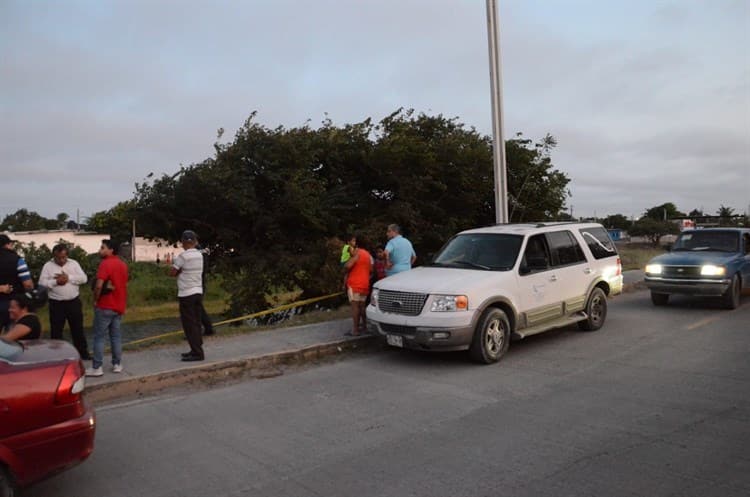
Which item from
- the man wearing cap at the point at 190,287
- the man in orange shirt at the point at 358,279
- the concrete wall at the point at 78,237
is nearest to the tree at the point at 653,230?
the man in orange shirt at the point at 358,279

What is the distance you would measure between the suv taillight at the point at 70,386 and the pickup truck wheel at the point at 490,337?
488cm

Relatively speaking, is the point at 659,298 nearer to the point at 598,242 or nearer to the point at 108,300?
the point at 598,242

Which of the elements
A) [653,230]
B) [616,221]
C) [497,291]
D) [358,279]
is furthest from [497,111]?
[616,221]

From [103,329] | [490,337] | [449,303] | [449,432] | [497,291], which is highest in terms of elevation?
[497,291]

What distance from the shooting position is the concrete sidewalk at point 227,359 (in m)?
6.91

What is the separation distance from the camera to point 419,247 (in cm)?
1719

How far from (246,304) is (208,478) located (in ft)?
34.6

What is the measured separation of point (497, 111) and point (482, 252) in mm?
5616

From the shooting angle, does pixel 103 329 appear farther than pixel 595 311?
No

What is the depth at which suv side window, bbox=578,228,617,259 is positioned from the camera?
397 inches

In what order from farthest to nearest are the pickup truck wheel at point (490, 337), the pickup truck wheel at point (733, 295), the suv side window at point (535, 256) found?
the pickup truck wheel at point (733, 295)
the suv side window at point (535, 256)
the pickup truck wheel at point (490, 337)

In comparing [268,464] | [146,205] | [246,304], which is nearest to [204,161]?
[146,205]

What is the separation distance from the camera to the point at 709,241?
42.4 ft

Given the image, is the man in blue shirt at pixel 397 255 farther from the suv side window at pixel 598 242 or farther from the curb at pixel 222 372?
the suv side window at pixel 598 242
